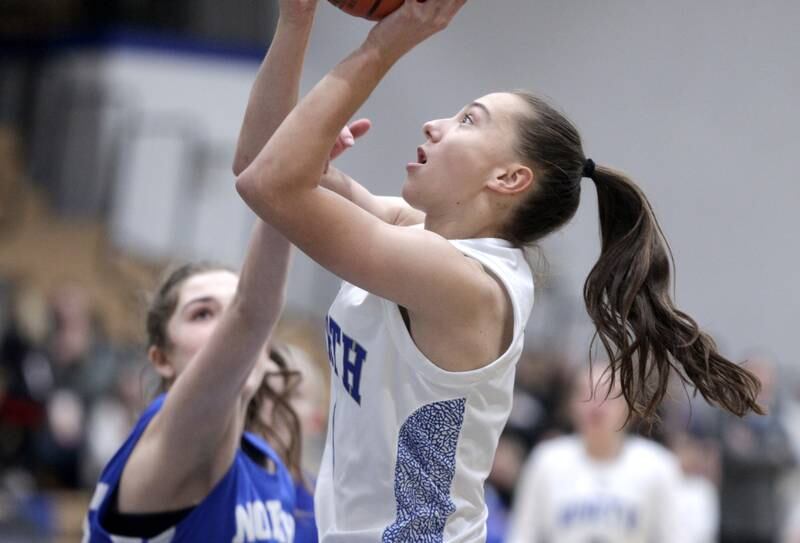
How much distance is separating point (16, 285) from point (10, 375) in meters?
2.24

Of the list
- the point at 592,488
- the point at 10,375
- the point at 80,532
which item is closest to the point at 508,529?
the point at 592,488

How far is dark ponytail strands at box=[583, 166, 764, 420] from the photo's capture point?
2330 mm

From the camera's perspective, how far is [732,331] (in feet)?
36.8

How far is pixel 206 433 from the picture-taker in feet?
8.94

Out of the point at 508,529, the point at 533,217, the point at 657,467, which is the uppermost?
the point at 533,217

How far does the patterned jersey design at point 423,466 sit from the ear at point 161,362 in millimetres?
947

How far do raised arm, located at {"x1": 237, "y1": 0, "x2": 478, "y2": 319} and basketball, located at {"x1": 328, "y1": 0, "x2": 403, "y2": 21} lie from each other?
0.03 metres

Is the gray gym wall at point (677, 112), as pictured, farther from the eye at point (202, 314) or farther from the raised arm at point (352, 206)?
the raised arm at point (352, 206)

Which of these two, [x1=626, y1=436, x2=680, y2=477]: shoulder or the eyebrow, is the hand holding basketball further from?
[x1=626, y1=436, x2=680, y2=477]: shoulder

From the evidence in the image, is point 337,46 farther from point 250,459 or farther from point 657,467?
point 250,459

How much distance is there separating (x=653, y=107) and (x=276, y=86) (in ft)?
30.0

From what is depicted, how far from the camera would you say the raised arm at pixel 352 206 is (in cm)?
205

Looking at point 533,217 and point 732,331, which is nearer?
point 533,217

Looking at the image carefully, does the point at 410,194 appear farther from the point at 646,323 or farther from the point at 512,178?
the point at 646,323
